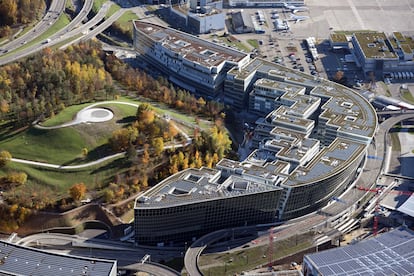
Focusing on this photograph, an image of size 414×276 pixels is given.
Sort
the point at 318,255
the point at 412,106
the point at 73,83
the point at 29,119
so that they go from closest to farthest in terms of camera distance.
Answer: the point at 318,255 < the point at 29,119 < the point at 73,83 < the point at 412,106

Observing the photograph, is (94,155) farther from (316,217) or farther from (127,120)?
(316,217)

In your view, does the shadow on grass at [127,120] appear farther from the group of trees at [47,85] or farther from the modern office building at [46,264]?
the modern office building at [46,264]

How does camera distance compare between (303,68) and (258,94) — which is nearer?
(258,94)

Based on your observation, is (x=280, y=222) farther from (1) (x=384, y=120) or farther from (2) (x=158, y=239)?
(1) (x=384, y=120)

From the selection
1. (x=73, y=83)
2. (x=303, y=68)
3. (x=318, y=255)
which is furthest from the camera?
(x=303, y=68)

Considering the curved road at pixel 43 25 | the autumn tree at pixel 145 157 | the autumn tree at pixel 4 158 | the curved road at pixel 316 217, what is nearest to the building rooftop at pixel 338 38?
the curved road at pixel 316 217

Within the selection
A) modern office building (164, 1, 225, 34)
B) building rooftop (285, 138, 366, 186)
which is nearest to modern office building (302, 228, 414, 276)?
building rooftop (285, 138, 366, 186)

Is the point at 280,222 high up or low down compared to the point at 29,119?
down

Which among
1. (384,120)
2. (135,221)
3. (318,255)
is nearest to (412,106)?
(384,120)
